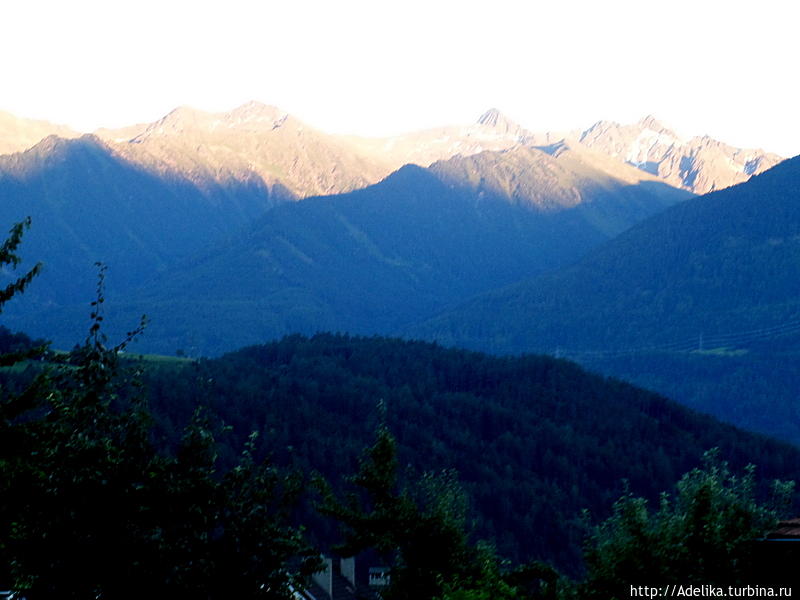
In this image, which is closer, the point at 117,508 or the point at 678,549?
the point at 117,508

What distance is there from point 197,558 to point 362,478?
11.5 metres

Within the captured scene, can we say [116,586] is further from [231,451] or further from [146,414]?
[231,451]

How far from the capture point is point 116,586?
2639 centimetres

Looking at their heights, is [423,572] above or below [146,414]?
below

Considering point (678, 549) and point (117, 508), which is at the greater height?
point (117, 508)

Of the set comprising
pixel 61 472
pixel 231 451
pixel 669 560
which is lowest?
pixel 669 560

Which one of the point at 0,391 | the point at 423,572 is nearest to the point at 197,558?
the point at 0,391

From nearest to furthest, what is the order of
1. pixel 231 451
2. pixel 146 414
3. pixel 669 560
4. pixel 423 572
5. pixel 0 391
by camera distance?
pixel 0 391, pixel 146 414, pixel 669 560, pixel 423 572, pixel 231 451

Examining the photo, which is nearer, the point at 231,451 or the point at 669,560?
the point at 669,560

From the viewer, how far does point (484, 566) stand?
119 feet

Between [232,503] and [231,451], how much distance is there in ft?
536

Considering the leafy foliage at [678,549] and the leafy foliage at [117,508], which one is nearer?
the leafy foliage at [117,508]

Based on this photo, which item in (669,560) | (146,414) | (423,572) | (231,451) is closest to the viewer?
(146,414)

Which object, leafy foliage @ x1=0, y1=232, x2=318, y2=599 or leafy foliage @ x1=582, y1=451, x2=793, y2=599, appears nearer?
leafy foliage @ x1=0, y1=232, x2=318, y2=599
